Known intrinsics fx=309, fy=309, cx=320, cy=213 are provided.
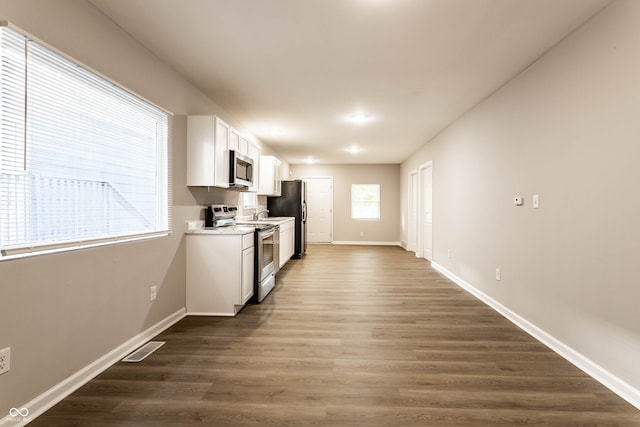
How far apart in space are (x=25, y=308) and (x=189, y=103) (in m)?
2.44

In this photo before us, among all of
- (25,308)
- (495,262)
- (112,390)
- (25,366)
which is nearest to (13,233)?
(25,308)

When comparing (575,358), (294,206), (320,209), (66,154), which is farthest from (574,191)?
(320,209)

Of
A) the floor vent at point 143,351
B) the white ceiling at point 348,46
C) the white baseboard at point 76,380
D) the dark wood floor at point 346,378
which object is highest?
the white ceiling at point 348,46

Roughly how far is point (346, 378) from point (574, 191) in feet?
7.22

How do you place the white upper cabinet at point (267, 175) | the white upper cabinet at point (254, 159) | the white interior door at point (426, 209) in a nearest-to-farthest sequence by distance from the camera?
the white upper cabinet at point (254, 159)
the white upper cabinet at point (267, 175)
the white interior door at point (426, 209)

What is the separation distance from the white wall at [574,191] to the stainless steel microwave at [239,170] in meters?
3.06

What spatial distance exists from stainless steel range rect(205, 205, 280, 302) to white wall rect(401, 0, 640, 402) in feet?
8.95

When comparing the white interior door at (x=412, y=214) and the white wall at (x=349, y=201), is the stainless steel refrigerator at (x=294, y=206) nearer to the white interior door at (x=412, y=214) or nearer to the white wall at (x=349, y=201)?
the white wall at (x=349, y=201)

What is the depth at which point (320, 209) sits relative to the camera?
9.59 meters

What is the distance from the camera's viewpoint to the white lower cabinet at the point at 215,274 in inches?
128

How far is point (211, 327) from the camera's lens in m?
2.96

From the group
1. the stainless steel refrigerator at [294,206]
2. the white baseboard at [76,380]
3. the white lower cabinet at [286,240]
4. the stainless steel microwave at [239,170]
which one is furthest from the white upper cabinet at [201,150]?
the stainless steel refrigerator at [294,206]

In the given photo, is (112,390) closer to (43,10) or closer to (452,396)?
(452,396)

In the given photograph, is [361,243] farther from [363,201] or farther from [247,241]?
[247,241]
